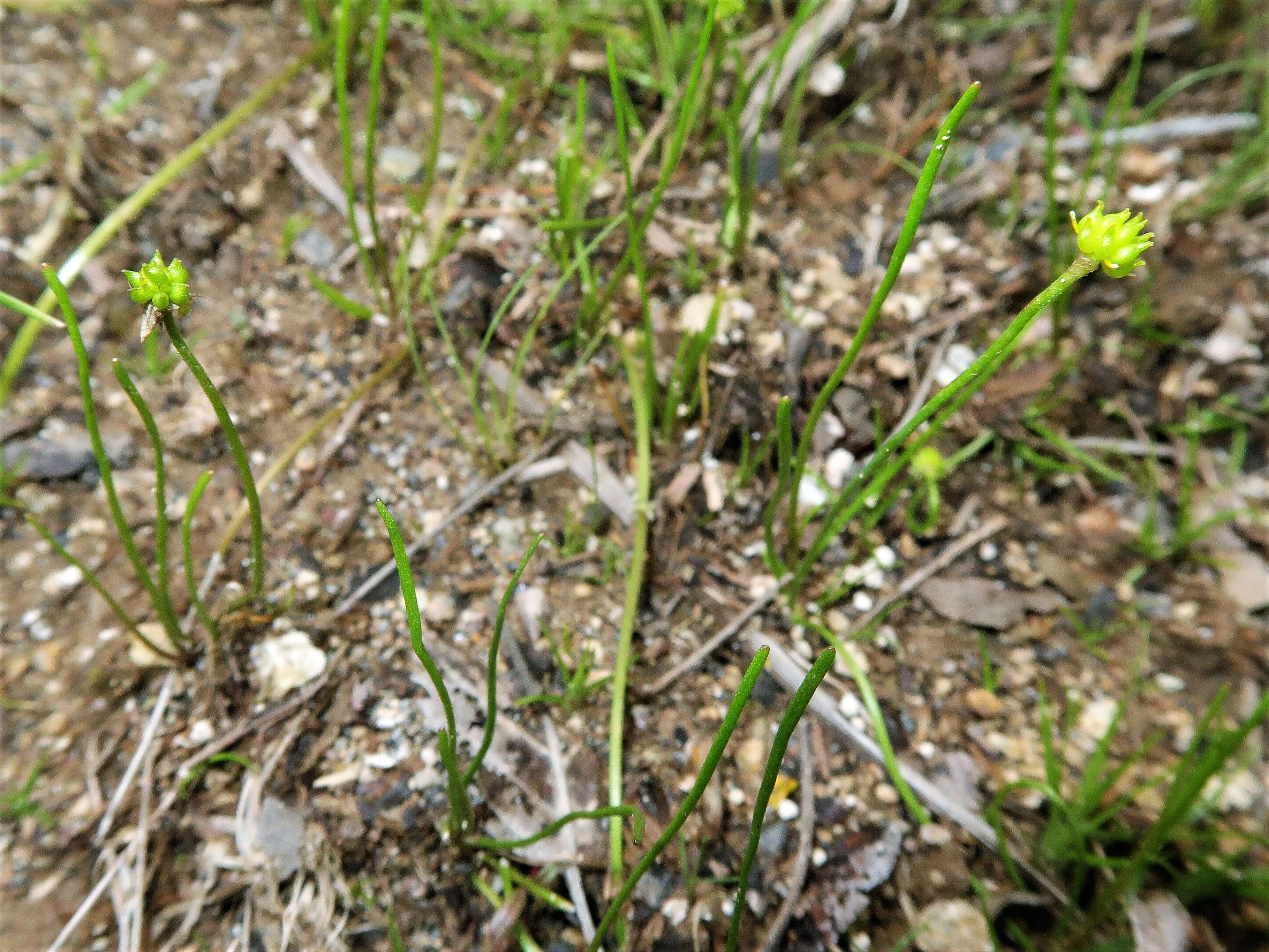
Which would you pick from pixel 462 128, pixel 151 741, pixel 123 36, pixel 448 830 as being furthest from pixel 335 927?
pixel 123 36

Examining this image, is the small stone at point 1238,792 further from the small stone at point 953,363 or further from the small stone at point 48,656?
the small stone at point 48,656

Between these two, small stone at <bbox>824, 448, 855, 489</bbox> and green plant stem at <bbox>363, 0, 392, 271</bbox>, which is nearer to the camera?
green plant stem at <bbox>363, 0, 392, 271</bbox>

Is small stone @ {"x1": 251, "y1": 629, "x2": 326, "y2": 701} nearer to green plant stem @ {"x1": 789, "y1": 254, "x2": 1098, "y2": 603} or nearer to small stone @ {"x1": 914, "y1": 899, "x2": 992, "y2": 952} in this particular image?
green plant stem @ {"x1": 789, "y1": 254, "x2": 1098, "y2": 603}

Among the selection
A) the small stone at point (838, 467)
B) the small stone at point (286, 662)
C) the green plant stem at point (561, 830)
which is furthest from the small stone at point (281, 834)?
the small stone at point (838, 467)

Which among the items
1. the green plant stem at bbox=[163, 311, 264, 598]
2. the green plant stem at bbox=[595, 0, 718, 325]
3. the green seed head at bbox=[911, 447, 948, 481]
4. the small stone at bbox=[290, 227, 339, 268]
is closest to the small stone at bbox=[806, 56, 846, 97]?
the green plant stem at bbox=[595, 0, 718, 325]

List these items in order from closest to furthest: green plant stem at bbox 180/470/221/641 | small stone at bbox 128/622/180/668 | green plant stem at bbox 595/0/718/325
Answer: green plant stem at bbox 180/470/221/641 → green plant stem at bbox 595/0/718/325 → small stone at bbox 128/622/180/668

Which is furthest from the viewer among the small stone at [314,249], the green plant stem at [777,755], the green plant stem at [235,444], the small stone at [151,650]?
the small stone at [314,249]
